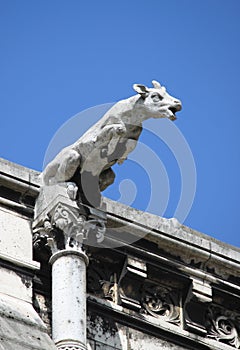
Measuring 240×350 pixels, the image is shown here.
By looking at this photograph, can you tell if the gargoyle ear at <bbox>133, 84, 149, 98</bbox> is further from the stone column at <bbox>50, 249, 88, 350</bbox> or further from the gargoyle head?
the stone column at <bbox>50, 249, 88, 350</bbox>

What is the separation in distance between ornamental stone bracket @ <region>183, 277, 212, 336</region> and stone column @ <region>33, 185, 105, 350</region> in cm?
140

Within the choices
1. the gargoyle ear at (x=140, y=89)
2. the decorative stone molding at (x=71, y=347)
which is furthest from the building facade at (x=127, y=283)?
the gargoyle ear at (x=140, y=89)

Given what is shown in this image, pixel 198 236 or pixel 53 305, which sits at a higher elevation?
pixel 198 236

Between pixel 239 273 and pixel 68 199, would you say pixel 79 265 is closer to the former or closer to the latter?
pixel 68 199

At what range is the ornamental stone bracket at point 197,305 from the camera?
22.7 meters

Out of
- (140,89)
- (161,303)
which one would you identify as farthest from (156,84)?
(161,303)

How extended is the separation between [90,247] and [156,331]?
1.05m

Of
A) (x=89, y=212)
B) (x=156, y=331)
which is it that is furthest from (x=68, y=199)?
(x=156, y=331)

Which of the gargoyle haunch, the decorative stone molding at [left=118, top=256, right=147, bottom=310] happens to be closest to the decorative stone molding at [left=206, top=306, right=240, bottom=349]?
the decorative stone molding at [left=118, top=256, right=147, bottom=310]

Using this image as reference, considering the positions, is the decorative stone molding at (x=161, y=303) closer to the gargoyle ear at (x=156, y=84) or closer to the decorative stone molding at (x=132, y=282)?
the decorative stone molding at (x=132, y=282)

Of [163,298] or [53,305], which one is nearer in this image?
[53,305]

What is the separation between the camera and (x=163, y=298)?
74.5 ft

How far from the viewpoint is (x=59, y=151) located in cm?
2211

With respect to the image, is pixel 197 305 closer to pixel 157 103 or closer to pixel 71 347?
pixel 157 103
